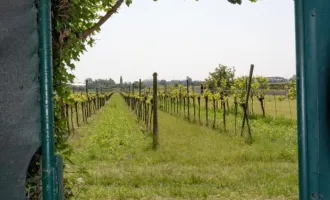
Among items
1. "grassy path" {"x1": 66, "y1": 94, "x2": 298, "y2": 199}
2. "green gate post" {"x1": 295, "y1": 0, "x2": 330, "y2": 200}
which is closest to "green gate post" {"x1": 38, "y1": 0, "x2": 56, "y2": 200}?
"green gate post" {"x1": 295, "y1": 0, "x2": 330, "y2": 200}

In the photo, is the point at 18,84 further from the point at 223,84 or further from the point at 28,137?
the point at 223,84

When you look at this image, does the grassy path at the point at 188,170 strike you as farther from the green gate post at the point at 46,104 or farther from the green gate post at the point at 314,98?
the green gate post at the point at 314,98

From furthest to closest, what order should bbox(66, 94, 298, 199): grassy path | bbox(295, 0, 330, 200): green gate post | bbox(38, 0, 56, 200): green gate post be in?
1. bbox(66, 94, 298, 199): grassy path
2. bbox(38, 0, 56, 200): green gate post
3. bbox(295, 0, 330, 200): green gate post

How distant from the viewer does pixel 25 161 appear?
1012 mm

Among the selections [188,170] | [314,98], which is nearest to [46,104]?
[314,98]

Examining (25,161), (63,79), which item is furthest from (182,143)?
(25,161)

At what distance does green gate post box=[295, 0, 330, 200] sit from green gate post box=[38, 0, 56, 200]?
592 millimetres

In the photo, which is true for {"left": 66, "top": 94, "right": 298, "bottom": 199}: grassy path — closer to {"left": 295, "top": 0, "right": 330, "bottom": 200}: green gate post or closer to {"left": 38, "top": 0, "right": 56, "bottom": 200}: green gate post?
{"left": 38, "top": 0, "right": 56, "bottom": 200}: green gate post

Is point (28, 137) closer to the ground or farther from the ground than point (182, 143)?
farther from the ground

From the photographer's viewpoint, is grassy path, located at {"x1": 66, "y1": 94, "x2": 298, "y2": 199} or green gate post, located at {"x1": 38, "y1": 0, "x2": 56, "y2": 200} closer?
green gate post, located at {"x1": 38, "y1": 0, "x2": 56, "y2": 200}

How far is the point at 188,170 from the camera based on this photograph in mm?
7828

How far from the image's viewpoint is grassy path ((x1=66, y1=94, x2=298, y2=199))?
6.05 metres

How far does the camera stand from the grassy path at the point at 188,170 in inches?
238

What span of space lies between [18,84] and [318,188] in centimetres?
75
